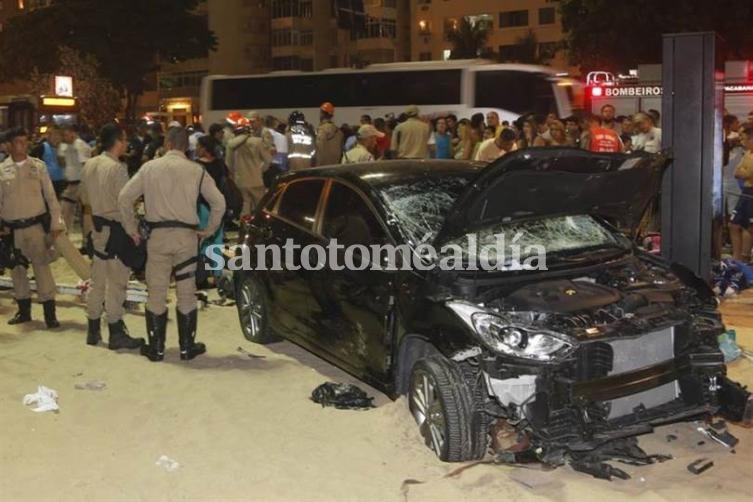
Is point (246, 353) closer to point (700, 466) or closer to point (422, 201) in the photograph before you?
point (422, 201)

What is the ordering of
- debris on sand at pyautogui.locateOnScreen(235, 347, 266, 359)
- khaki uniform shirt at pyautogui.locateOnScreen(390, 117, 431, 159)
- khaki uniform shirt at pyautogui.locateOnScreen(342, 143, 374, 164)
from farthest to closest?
khaki uniform shirt at pyautogui.locateOnScreen(390, 117, 431, 159), khaki uniform shirt at pyautogui.locateOnScreen(342, 143, 374, 164), debris on sand at pyautogui.locateOnScreen(235, 347, 266, 359)

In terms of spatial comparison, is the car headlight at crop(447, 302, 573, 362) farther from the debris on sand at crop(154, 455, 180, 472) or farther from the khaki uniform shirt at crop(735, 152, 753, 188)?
the khaki uniform shirt at crop(735, 152, 753, 188)

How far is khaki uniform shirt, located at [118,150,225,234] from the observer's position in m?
7.04

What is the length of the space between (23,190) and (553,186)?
5440 mm

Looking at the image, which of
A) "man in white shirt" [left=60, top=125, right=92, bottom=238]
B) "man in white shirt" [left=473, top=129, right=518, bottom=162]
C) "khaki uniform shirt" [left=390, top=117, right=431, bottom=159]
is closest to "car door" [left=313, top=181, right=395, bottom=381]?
"man in white shirt" [left=473, top=129, right=518, bottom=162]

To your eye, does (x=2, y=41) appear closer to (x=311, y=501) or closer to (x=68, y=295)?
(x=68, y=295)

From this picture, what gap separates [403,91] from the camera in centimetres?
2434

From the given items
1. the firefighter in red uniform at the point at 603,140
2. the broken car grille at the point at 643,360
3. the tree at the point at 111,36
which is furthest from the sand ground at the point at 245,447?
the tree at the point at 111,36

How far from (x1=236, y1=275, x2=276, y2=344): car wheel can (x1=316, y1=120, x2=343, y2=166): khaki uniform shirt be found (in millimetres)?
5774

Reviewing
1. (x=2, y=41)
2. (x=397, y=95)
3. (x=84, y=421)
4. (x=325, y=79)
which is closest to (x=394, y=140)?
(x=84, y=421)

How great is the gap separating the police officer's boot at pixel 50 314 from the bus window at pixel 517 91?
1511 centimetres

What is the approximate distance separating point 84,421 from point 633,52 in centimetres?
2969

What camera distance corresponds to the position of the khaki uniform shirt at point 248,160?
11953 mm

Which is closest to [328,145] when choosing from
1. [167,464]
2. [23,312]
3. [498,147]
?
[498,147]
